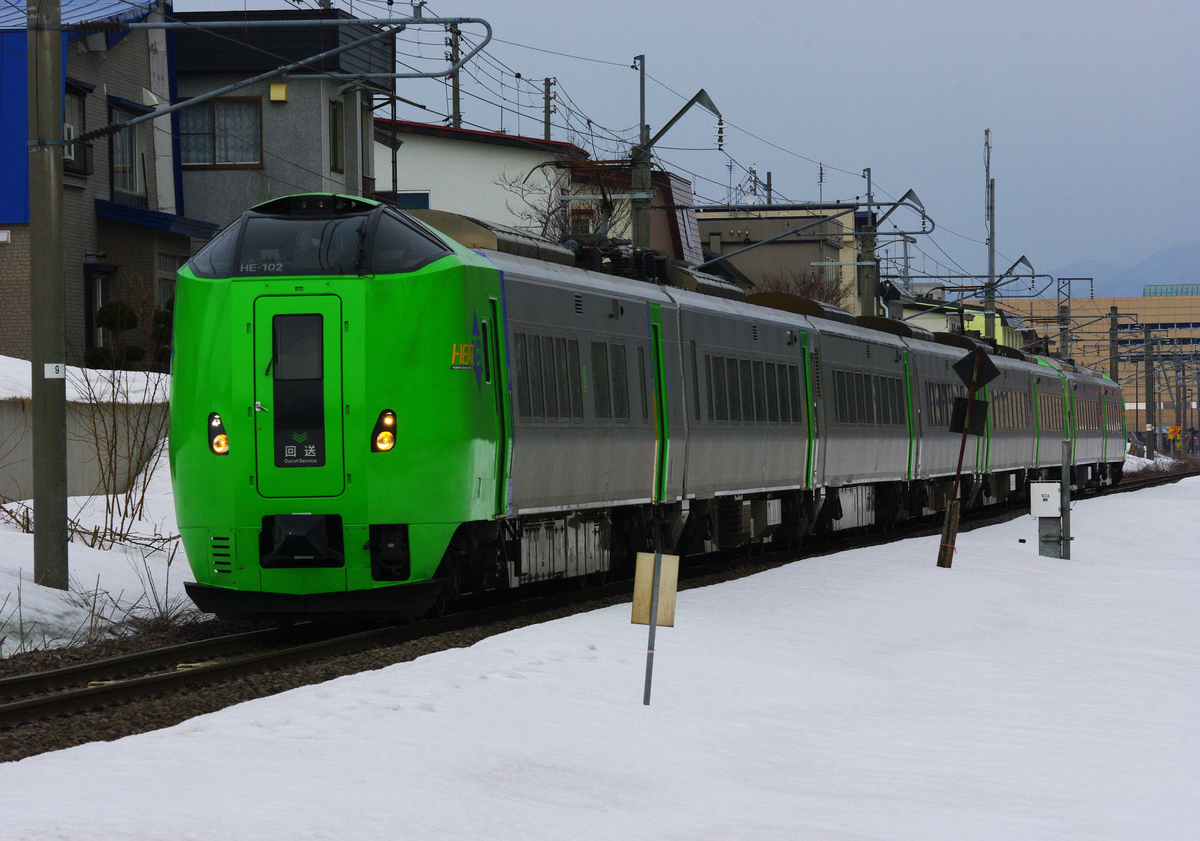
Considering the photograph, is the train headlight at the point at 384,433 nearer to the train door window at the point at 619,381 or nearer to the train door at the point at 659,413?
the train door window at the point at 619,381

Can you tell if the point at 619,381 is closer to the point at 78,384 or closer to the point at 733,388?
the point at 733,388

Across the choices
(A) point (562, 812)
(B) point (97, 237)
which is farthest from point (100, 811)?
(B) point (97, 237)

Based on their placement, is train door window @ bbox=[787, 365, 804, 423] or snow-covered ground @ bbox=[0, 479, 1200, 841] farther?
train door window @ bbox=[787, 365, 804, 423]

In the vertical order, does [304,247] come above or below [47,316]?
above

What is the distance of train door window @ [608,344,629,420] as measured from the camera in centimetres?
1628

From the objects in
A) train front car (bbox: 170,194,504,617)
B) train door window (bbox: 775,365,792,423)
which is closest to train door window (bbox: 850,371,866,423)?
train door window (bbox: 775,365,792,423)

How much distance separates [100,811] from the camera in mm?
6453

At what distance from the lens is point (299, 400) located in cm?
1259

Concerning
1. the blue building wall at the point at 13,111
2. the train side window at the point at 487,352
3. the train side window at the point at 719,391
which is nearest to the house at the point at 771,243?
the blue building wall at the point at 13,111

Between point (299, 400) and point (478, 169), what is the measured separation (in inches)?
1735

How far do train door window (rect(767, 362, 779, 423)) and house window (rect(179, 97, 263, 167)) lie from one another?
1909cm

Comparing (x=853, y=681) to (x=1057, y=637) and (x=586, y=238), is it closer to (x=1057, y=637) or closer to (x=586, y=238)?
(x=1057, y=637)

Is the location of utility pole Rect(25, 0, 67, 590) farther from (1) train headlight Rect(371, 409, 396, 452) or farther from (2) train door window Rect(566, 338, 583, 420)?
(2) train door window Rect(566, 338, 583, 420)

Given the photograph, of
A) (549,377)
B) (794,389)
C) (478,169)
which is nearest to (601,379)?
(549,377)
